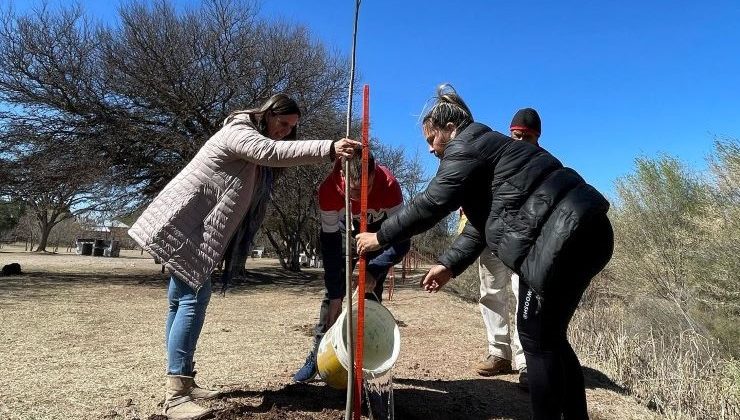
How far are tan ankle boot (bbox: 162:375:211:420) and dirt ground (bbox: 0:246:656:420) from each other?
0.30ft

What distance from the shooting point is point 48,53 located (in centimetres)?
1205

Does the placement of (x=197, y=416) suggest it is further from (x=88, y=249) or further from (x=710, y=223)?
(x=88, y=249)

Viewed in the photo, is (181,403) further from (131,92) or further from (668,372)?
(131,92)

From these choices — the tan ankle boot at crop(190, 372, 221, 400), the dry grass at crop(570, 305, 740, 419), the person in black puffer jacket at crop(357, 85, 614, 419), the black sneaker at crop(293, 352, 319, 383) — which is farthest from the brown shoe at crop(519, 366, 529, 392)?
the tan ankle boot at crop(190, 372, 221, 400)

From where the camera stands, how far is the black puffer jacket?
6.71 ft

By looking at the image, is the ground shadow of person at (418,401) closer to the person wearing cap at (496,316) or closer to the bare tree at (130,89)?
the person wearing cap at (496,316)

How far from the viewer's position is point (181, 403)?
260cm

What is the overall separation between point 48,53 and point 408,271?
14.4 metres

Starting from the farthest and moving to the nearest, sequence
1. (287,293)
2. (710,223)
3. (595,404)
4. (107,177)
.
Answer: (107,177)
(287,293)
(710,223)
(595,404)

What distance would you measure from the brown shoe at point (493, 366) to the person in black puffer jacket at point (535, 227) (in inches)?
58.3

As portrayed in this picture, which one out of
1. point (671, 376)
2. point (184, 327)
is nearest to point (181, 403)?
point (184, 327)

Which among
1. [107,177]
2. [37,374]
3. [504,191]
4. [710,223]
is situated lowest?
[37,374]

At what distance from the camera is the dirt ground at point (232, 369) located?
286cm

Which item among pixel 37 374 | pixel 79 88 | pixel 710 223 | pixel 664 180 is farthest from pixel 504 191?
pixel 79 88
